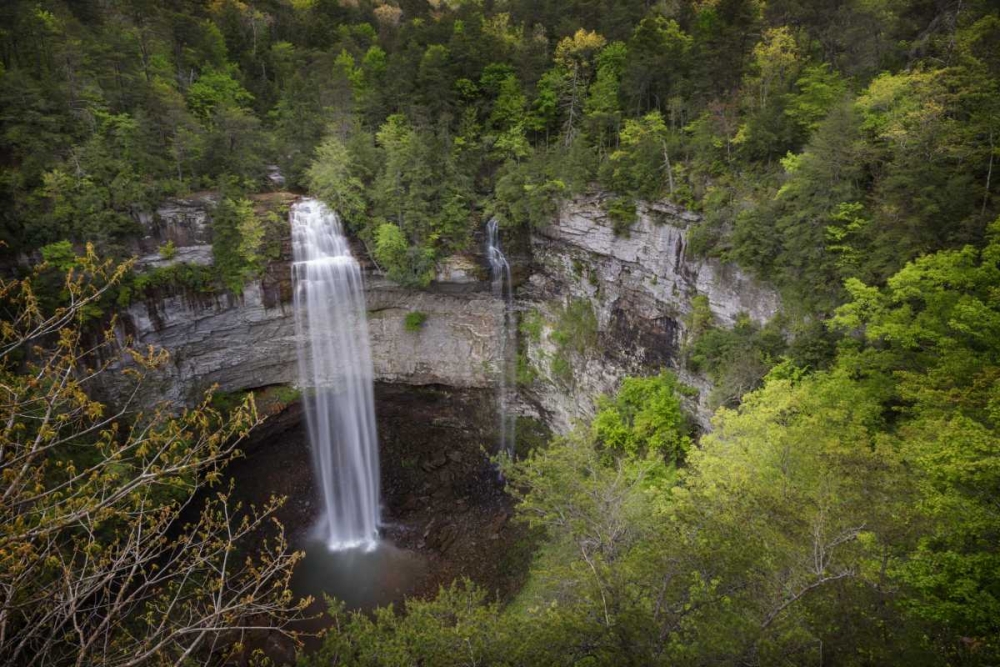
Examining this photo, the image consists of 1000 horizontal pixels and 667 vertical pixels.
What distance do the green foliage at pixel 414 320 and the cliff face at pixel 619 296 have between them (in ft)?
19.0

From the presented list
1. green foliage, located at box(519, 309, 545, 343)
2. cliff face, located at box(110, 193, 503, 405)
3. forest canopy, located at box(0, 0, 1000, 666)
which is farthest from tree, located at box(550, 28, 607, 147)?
cliff face, located at box(110, 193, 503, 405)

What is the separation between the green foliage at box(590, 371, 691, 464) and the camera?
61.3 feet

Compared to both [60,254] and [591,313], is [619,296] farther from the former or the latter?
[60,254]

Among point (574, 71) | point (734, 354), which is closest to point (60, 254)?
point (574, 71)

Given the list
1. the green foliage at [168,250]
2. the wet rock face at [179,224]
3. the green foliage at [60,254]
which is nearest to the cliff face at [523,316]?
the wet rock face at [179,224]

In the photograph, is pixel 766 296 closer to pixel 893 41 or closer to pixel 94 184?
pixel 893 41

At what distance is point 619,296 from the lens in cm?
2427

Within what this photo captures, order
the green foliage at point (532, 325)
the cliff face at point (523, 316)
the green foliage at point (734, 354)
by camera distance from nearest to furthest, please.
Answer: the green foliage at point (734, 354)
the cliff face at point (523, 316)
the green foliage at point (532, 325)

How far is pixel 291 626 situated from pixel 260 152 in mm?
23174

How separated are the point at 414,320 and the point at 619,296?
1102 centimetres

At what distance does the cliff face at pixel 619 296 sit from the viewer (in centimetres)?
1958

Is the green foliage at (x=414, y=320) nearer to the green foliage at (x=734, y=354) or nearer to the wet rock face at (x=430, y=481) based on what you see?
the wet rock face at (x=430, y=481)

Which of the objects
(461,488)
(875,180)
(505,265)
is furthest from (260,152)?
(875,180)

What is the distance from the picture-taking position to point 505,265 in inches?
1047
